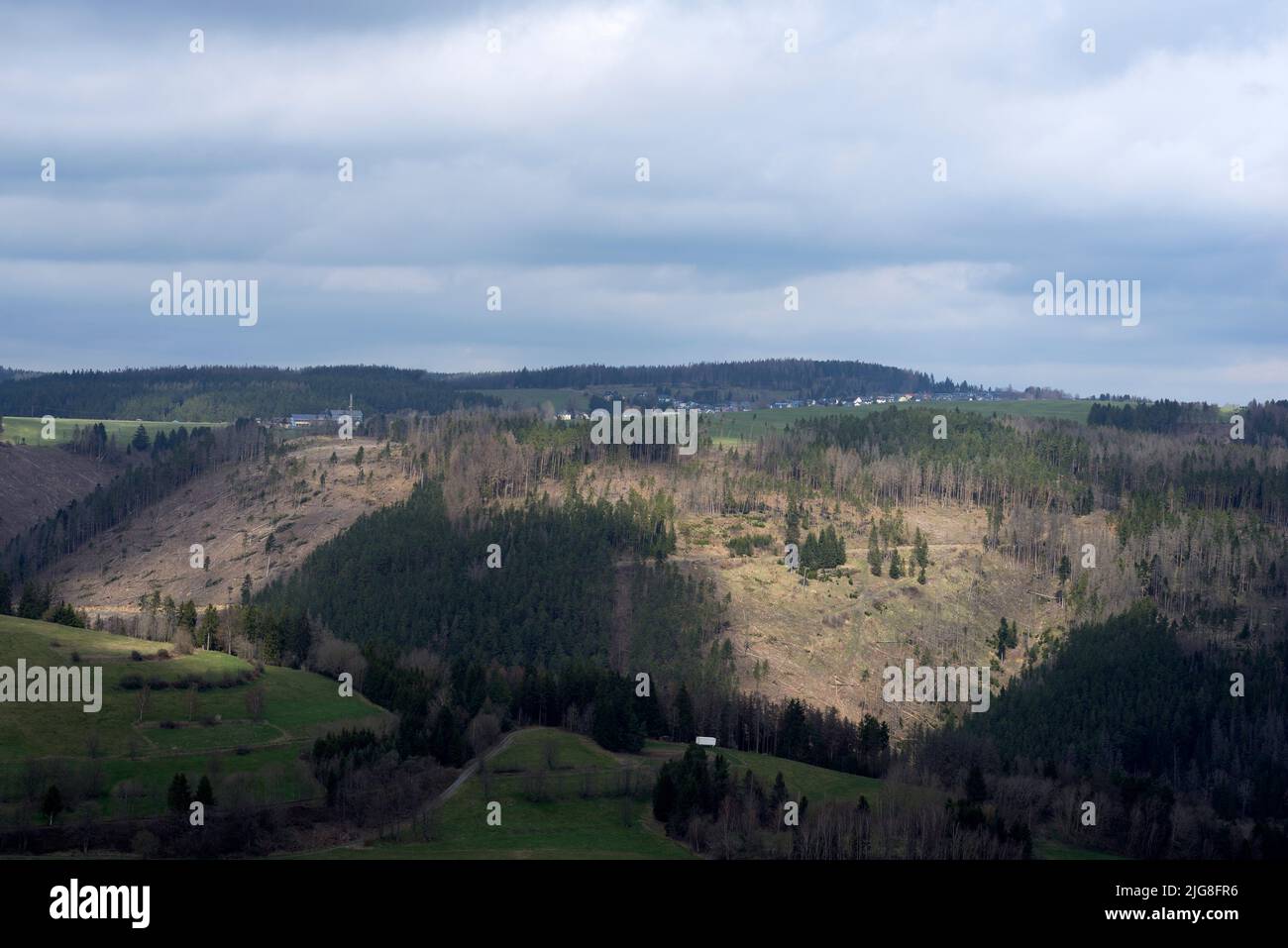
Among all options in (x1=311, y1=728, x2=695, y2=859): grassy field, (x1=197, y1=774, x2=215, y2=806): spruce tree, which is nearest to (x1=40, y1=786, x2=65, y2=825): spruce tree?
(x1=197, y1=774, x2=215, y2=806): spruce tree

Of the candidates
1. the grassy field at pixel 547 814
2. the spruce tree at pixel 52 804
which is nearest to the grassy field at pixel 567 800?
the grassy field at pixel 547 814

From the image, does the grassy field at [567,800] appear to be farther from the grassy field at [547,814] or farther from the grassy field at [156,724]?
the grassy field at [156,724]

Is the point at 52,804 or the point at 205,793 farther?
the point at 205,793

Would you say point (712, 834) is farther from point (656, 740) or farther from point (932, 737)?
point (932, 737)

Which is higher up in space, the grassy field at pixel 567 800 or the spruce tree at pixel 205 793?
the spruce tree at pixel 205 793

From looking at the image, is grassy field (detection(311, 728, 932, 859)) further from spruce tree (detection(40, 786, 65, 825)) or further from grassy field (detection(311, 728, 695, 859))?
spruce tree (detection(40, 786, 65, 825))

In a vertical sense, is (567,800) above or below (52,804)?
below

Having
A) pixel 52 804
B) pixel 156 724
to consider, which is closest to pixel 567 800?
pixel 156 724

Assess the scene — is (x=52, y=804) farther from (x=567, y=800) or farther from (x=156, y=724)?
(x=567, y=800)

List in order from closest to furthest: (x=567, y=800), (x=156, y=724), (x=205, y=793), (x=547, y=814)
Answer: (x=205, y=793), (x=547, y=814), (x=567, y=800), (x=156, y=724)
